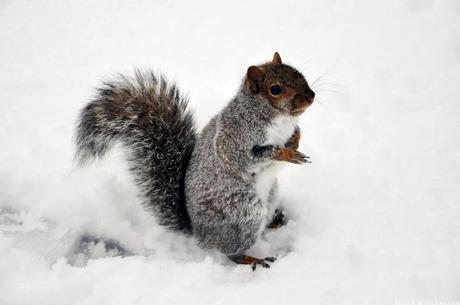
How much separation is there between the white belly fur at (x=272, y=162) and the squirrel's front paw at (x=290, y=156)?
8cm

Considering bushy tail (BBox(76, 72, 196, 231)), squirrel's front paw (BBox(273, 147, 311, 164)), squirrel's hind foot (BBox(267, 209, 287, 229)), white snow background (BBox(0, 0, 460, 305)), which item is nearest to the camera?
white snow background (BBox(0, 0, 460, 305))

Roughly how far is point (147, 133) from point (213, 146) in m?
0.36

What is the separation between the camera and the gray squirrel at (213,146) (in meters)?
2.15

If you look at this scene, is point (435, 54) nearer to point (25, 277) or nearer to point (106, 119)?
point (106, 119)

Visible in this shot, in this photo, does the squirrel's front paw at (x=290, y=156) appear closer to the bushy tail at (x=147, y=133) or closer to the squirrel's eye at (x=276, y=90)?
the squirrel's eye at (x=276, y=90)

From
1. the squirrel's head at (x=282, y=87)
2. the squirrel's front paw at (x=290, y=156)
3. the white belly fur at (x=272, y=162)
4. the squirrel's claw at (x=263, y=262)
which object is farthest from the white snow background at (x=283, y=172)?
the squirrel's head at (x=282, y=87)

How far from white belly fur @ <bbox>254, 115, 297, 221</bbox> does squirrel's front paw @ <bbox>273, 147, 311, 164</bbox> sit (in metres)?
0.08

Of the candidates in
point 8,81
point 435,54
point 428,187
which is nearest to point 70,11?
point 8,81

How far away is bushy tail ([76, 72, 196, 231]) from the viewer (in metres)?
2.21

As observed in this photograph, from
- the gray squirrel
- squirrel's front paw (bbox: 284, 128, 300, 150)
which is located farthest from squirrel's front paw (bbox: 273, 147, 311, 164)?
squirrel's front paw (bbox: 284, 128, 300, 150)

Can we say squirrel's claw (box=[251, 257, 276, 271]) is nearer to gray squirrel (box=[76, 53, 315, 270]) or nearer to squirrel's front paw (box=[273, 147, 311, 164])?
gray squirrel (box=[76, 53, 315, 270])

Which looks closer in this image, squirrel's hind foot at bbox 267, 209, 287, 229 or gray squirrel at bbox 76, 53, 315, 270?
gray squirrel at bbox 76, 53, 315, 270

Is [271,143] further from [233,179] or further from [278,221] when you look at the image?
[278,221]

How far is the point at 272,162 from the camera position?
7.19 ft
